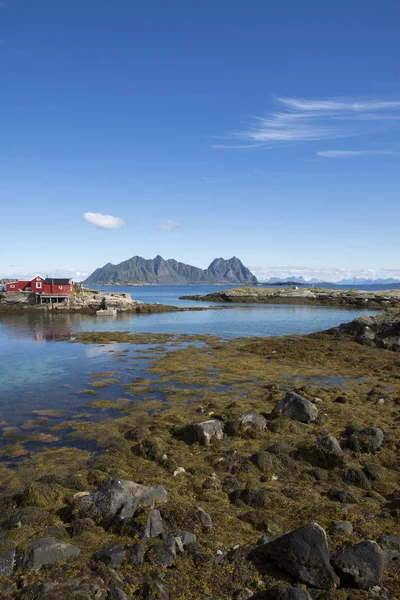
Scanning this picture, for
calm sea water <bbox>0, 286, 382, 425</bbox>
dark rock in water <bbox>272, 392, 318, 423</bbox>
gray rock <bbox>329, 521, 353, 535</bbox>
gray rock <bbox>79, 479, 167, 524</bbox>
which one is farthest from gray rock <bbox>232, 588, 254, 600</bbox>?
calm sea water <bbox>0, 286, 382, 425</bbox>

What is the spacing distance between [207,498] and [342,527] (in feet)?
14.4

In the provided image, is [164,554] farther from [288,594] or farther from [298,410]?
[298,410]

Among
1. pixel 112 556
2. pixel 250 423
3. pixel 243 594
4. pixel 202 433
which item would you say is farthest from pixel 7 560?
pixel 250 423

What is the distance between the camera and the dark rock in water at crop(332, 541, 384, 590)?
29.1 feet

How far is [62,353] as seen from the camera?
1724 inches

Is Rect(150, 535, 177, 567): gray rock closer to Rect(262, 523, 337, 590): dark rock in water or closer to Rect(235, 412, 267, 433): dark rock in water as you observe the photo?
Rect(262, 523, 337, 590): dark rock in water

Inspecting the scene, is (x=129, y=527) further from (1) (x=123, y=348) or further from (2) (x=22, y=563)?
(1) (x=123, y=348)

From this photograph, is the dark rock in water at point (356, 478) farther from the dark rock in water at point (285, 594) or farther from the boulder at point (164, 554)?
the boulder at point (164, 554)

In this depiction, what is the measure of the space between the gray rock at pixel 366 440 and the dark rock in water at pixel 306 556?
27.3 feet

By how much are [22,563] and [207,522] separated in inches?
196

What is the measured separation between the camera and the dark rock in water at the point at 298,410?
20.6 m

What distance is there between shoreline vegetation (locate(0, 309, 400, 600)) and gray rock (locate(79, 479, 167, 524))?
0.04 metres

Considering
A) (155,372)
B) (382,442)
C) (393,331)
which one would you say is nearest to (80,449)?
(382,442)

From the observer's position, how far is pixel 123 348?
47.0m
